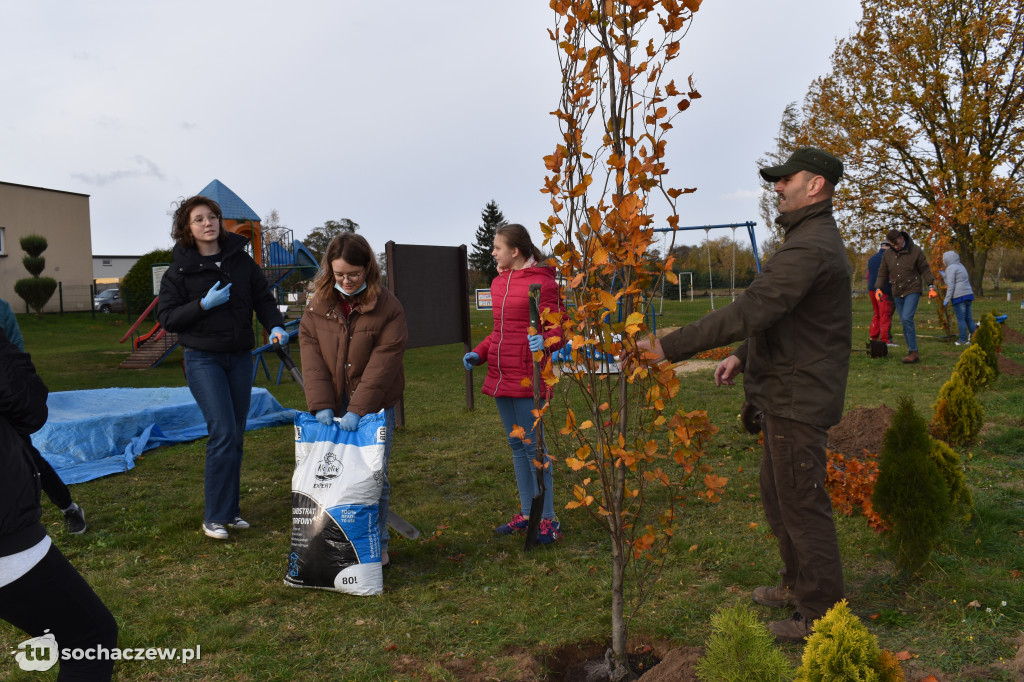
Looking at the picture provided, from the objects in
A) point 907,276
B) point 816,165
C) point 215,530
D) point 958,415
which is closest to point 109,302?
point 907,276

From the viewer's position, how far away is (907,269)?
11.3m

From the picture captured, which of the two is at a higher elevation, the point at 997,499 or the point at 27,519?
the point at 27,519

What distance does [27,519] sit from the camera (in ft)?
6.24

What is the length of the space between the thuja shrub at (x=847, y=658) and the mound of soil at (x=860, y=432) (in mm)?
4085

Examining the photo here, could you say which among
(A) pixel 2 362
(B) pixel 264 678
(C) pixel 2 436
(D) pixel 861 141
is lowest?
(B) pixel 264 678

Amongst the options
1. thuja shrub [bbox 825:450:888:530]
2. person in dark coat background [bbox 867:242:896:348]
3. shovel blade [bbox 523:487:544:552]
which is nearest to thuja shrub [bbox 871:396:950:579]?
thuja shrub [bbox 825:450:888:530]

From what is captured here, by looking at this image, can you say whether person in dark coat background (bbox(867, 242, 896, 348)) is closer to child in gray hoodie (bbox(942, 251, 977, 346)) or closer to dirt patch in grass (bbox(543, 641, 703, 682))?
child in gray hoodie (bbox(942, 251, 977, 346))

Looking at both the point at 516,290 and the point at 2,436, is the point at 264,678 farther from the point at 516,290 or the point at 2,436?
the point at 516,290

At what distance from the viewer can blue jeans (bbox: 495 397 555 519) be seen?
14.0ft

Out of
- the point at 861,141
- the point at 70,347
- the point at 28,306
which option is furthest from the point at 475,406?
the point at 28,306

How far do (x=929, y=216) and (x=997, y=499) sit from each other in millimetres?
23550

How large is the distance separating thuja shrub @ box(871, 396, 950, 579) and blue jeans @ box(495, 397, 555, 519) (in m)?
1.77

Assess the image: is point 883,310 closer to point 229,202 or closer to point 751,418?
point 751,418

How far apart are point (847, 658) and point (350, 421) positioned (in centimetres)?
246
